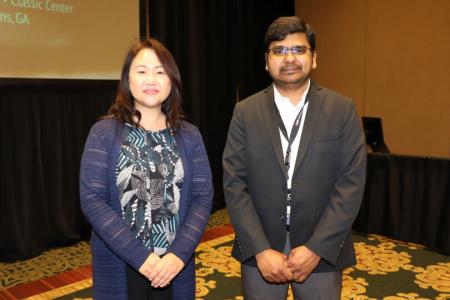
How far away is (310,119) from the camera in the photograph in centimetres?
167

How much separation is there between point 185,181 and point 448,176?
284 cm

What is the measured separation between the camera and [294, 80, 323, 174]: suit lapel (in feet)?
5.35

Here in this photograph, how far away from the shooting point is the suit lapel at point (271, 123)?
1654 millimetres

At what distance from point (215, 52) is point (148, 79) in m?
4.25

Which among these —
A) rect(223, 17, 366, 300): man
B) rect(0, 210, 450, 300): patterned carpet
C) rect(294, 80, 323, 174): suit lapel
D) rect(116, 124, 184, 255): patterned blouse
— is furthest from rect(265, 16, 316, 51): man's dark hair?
rect(0, 210, 450, 300): patterned carpet

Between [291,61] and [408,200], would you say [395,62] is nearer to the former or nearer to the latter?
[408,200]

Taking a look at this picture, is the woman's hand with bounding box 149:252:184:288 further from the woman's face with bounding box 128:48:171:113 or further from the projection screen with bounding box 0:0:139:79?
the projection screen with bounding box 0:0:139:79

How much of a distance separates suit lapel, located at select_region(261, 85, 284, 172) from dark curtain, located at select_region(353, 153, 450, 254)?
2495 mm

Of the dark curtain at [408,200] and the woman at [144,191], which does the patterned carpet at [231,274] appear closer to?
the dark curtain at [408,200]

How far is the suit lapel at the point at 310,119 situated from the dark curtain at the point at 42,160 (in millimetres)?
2973

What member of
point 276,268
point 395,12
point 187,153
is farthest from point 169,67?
point 395,12

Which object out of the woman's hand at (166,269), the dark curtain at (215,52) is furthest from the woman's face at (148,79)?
the dark curtain at (215,52)

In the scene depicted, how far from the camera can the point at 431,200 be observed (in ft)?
12.1

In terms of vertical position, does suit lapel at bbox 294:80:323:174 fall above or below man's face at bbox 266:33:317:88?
below
